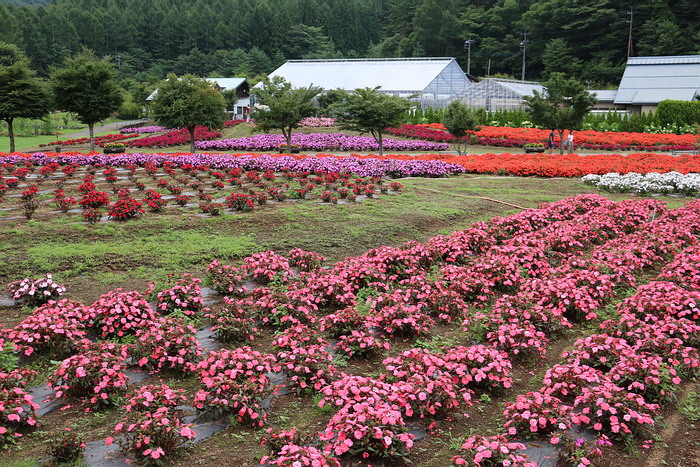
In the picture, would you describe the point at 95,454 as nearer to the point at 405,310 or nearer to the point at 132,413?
the point at 132,413

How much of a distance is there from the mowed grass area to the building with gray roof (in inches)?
1487

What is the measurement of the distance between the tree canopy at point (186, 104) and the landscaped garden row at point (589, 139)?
42.6 feet

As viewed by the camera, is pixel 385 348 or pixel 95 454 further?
pixel 385 348

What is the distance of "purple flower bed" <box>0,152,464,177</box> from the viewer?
16.6 metres

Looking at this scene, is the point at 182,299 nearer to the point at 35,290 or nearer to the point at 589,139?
the point at 35,290

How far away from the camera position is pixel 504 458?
11.9ft

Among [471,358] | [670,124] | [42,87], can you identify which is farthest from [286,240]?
[670,124]

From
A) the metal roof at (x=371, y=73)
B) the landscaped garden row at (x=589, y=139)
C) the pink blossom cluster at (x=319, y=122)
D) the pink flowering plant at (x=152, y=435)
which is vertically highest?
the metal roof at (x=371, y=73)

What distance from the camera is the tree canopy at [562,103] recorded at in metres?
24.8

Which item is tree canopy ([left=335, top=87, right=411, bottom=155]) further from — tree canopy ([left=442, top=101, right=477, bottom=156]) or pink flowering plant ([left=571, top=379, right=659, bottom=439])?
pink flowering plant ([left=571, top=379, right=659, bottom=439])

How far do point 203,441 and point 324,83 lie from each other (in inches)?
1859

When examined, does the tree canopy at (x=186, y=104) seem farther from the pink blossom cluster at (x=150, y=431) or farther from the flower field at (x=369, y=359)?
the pink blossom cluster at (x=150, y=431)

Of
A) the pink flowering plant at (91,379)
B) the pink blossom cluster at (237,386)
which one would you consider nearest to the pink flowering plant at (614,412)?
the pink blossom cluster at (237,386)

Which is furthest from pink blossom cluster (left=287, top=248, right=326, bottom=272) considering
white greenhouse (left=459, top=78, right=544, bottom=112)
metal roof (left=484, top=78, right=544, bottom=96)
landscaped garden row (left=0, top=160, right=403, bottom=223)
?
metal roof (left=484, top=78, right=544, bottom=96)
